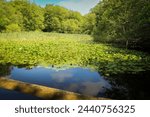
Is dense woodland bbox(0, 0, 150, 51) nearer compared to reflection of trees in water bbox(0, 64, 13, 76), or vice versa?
Answer: reflection of trees in water bbox(0, 64, 13, 76)

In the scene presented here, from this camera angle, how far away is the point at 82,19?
46969 millimetres

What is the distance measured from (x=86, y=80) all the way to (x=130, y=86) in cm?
160

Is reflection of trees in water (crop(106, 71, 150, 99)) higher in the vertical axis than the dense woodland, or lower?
lower

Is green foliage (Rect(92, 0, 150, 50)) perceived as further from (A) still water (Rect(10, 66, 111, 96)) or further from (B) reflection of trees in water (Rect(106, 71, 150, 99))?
(A) still water (Rect(10, 66, 111, 96))

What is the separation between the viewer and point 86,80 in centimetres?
915

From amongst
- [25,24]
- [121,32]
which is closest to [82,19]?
[25,24]

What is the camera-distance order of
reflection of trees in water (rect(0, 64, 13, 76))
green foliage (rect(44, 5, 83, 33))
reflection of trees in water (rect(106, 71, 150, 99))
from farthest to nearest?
green foliage (rect(44, 5, 83, 33)) < reflection of trees in water (rect(0, 64, 13, 76)) < reflection of trees in water (rect(106, 71, 150, 99))

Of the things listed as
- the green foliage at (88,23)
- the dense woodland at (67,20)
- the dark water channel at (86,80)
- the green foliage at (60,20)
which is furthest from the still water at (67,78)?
the green foliage at (60,20)

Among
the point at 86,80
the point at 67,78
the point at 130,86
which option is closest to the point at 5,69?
the point at 67,78

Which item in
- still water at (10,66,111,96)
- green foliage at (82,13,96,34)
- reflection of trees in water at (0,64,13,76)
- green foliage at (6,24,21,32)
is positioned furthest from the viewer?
green foliage at (6,24,21,32)

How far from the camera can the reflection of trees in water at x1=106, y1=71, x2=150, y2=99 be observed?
7.40 meters

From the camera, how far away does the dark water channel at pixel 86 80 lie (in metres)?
7.68

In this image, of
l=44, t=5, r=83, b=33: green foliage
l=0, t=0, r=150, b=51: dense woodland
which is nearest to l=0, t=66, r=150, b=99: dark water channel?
l=0, t=0, r=150, b=51: dense woodland

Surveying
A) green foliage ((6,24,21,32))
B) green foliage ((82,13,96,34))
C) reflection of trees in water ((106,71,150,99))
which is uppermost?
green foliage ((82,13,96,34))
